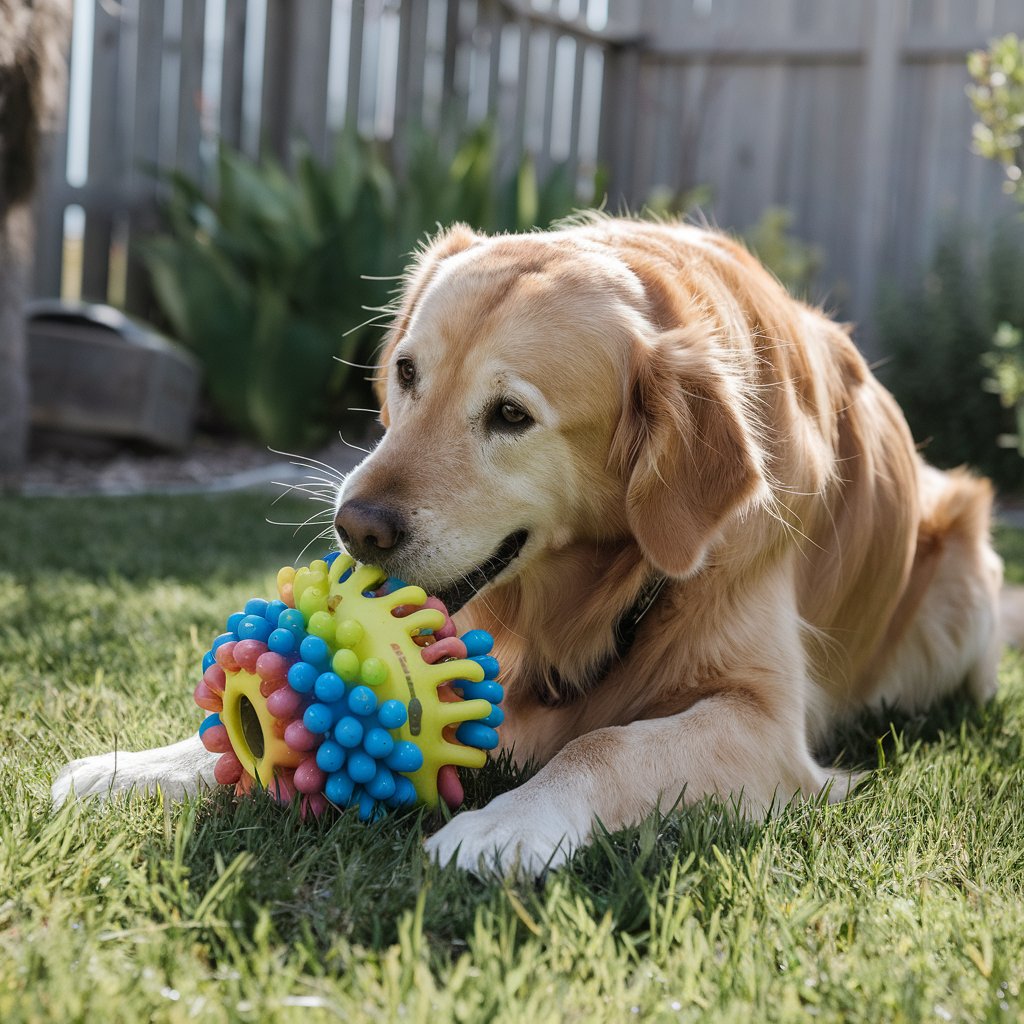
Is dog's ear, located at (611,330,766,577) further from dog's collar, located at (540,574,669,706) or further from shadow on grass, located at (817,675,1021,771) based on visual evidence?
shadow on grass, located at (817,675,1021,771)

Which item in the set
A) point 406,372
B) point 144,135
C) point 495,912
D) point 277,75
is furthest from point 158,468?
point 495,912

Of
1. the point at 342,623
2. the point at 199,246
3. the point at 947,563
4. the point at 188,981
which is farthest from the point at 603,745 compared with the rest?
the point at 199,246

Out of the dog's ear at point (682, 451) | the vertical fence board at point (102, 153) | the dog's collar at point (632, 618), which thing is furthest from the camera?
the vertical fence board at point (102, 153)

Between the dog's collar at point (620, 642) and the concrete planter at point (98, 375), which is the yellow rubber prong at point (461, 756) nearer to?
the dog's collar at point (620, 642)

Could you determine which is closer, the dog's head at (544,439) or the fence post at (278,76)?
the dog's head at (544,439)

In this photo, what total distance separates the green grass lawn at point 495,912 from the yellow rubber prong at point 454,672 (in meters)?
0.22

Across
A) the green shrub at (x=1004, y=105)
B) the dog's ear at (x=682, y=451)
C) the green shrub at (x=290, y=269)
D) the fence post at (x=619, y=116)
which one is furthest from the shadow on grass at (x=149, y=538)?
the fence post at (x=619, y=116)

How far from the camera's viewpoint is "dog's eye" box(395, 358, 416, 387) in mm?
2379

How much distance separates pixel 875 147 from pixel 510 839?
24.5 feet

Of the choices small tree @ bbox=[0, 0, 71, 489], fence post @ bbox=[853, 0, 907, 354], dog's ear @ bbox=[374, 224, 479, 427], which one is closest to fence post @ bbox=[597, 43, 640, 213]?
fence post @ bbox=[853, 0, 907, 354]

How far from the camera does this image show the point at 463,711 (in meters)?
1.87

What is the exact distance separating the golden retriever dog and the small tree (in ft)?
10.1

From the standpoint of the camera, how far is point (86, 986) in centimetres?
132

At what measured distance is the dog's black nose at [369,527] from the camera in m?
2.04
